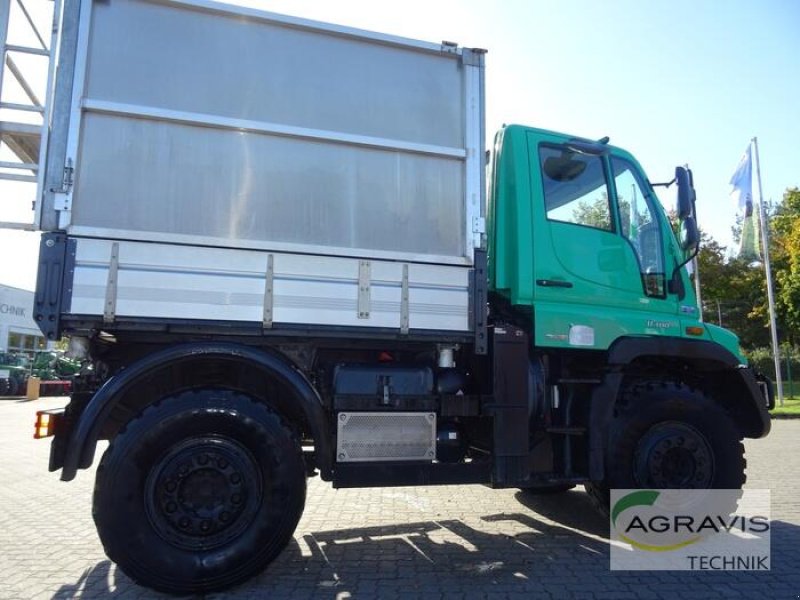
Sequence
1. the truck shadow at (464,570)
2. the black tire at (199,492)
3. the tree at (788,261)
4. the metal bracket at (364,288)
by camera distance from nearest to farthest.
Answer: the black tire at (199,492), the truck shadow at (464,570), the metal bracket at (364,288), the tree at (788,261)

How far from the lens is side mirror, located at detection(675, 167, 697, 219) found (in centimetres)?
466

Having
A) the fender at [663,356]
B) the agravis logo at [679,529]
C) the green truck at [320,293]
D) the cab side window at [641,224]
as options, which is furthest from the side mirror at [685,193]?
the agravis logo at [679,529]

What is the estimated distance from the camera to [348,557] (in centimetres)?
443

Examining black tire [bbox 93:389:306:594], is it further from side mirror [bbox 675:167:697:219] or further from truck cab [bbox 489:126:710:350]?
side mirror [bbox 675:167:697:219]

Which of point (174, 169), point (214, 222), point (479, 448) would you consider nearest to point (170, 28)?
point (174, 169)

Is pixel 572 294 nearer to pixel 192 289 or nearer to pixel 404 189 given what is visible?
pixel 404 189

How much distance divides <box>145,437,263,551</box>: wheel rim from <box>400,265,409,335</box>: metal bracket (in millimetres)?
1347

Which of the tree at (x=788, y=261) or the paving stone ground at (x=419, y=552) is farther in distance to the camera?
the tree at (x=788, y=261)

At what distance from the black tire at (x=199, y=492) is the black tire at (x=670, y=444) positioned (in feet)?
8.40

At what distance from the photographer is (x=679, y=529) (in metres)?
4.85

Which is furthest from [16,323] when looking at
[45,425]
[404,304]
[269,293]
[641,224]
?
[641,224]

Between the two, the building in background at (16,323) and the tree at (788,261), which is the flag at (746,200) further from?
the building in background at (16,323)

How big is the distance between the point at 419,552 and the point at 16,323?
38031 mm

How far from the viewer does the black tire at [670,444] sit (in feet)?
15.2
